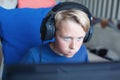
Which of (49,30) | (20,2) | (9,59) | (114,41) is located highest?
(49,30)

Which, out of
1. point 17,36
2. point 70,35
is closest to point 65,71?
point 70,35

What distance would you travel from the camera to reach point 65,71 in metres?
0.55

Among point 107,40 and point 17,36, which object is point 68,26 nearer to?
point 17,36

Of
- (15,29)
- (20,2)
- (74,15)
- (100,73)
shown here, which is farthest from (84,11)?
(20,2)

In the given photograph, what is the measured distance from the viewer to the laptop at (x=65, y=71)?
1.73 feet

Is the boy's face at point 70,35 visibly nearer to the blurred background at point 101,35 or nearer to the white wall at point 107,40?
the blurred background at point 101,35

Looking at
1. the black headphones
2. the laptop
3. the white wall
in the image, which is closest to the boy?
the black headphones

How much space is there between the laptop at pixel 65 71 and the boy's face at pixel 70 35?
1.05 feet

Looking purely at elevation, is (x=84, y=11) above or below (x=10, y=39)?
above

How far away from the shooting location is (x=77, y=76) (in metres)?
0.54

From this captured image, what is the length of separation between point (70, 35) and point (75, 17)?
0.07m

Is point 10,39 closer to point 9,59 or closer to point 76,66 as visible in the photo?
point 9,59

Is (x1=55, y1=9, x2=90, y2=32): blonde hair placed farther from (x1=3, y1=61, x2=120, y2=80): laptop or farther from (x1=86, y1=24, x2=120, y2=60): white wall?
(x1=86, y1=24, x2=120, y2=60): white wall

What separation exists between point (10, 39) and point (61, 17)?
0.51 metres
